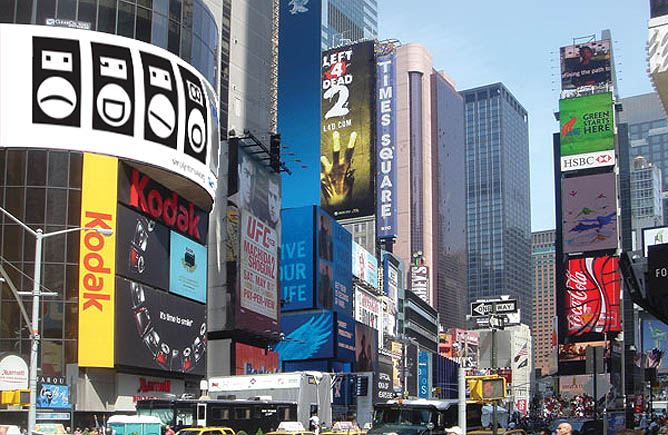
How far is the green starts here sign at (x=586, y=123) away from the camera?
144 metres

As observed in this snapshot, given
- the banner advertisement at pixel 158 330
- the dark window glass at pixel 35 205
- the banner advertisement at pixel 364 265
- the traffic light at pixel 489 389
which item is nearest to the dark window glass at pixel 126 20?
the dark window glass at pixel 35 205

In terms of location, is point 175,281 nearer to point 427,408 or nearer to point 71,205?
point 71,205

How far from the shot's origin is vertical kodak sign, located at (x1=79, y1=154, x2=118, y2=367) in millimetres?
49000

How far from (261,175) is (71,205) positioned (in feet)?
87.2

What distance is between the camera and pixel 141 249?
5331 cm

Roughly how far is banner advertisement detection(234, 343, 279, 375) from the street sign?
110 feet

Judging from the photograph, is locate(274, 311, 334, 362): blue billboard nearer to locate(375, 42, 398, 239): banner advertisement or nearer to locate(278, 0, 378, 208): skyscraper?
locate(278, 0, 378, 208): skyscraper

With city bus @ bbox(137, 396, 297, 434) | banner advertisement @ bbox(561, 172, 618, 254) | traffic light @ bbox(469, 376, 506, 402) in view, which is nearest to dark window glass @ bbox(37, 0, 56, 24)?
city bus @ bbox(137, 396, 297, 434)

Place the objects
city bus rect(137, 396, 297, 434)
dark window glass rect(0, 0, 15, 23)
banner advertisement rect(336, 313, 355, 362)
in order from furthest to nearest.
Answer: banner advertisement rect(336, 313, 355, 362)
dark window glass rect(0, 0, 15, 23)
city bus rect(137, 396, 297, 434)

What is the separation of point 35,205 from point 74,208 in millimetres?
1950

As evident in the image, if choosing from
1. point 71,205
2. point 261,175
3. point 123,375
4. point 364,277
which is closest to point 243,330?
point 261,175

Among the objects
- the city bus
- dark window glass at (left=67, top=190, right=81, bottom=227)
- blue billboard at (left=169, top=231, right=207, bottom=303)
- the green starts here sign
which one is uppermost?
the green starts here sign

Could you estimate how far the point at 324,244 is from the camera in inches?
3959

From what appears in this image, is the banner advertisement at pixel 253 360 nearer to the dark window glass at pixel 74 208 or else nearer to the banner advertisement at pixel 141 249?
the banner advertisement at pixel 141 249
